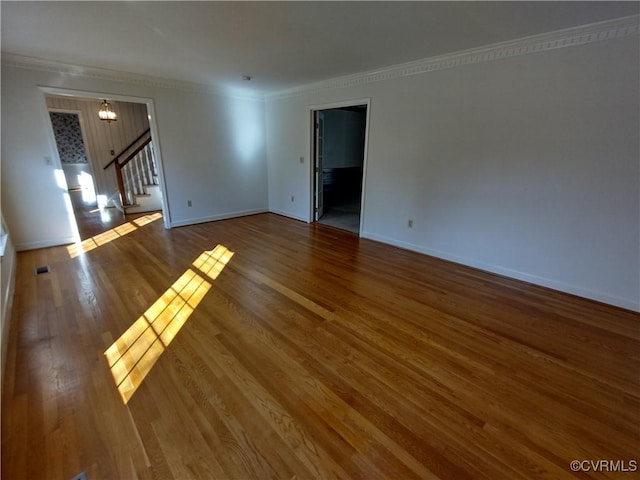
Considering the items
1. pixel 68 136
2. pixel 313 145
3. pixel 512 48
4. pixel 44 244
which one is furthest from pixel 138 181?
pixel 512 48

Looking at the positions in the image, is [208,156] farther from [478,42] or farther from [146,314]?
[478,42]

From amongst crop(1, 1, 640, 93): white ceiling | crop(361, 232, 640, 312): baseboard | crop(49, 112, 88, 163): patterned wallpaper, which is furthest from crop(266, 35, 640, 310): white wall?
crop(49, 112, 88, 163): patterned wallpaper

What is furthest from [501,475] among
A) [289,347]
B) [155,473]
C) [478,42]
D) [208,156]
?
[208,156]

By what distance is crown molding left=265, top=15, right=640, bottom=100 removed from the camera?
2.30m

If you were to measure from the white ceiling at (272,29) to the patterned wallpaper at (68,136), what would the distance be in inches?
210

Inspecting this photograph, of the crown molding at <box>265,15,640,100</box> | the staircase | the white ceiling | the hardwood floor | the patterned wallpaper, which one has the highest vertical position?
the white ceiling

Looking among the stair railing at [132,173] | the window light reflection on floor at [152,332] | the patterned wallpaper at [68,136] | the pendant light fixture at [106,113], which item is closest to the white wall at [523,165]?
the window light reflection on floor at [152,332]

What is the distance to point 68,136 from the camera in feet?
25.0

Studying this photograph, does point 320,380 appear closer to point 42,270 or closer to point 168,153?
point 42,270

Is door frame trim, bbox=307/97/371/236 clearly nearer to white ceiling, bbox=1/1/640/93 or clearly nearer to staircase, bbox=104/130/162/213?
white ceiling, bbox=1/1/640/93

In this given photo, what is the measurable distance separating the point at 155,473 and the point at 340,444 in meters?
0.84

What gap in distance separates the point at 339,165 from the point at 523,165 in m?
4.61

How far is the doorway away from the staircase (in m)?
3.43

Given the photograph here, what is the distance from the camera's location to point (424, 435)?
144 centimetres
